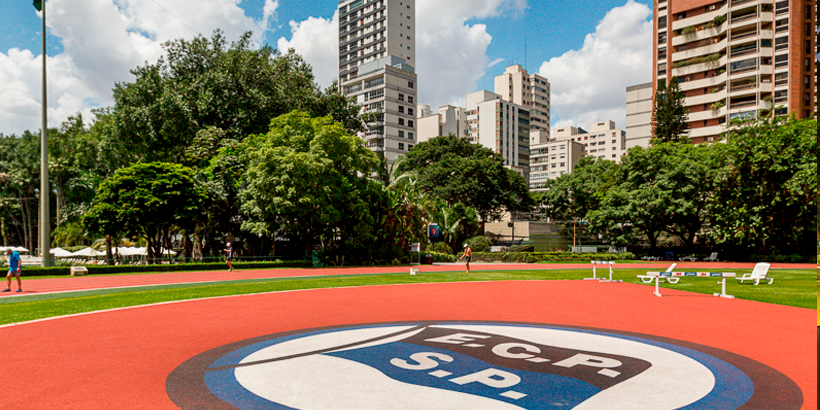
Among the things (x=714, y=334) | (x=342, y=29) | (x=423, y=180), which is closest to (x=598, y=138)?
(x=342, y=29)

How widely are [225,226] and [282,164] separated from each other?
11.0 meters

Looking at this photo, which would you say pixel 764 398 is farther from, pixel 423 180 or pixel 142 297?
pixel 423 180

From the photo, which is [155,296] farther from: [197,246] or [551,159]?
[551,159]

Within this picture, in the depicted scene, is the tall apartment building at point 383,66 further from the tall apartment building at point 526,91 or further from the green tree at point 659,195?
the tall apartment building at point 526,91

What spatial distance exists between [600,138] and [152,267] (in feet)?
475

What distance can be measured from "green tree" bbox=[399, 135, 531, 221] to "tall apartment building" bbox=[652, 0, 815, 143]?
32.3 meters

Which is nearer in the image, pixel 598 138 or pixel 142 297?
pixel 142 297

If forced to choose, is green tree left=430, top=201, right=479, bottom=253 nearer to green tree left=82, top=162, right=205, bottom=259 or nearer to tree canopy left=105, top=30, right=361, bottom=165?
tree canopy left=105, top=30, right=361, bottom=165

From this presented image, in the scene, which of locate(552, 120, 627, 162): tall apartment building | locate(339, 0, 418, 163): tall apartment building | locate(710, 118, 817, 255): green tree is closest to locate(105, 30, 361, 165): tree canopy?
locate(710, 118, 817, 255): green tree

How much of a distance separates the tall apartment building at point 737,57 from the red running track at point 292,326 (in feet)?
206

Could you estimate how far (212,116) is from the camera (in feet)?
136

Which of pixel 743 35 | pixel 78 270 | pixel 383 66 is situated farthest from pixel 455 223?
pixel 383 66

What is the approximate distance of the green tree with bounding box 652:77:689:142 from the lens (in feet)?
210

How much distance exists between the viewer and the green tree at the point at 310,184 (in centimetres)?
3241
